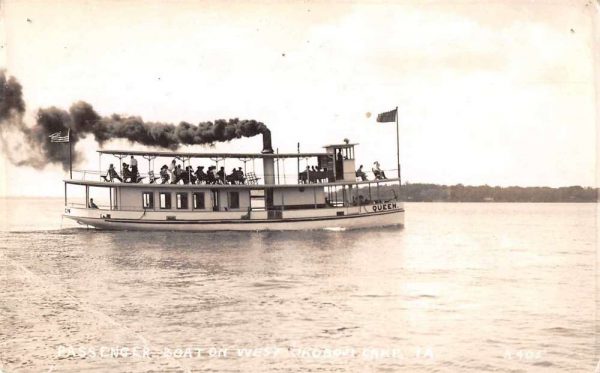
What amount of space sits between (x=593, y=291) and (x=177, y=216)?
21869 millimetres

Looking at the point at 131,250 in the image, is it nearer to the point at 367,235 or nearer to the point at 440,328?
the point at 367,235

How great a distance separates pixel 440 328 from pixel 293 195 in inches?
958

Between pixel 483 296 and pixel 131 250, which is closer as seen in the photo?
pixel 483 296

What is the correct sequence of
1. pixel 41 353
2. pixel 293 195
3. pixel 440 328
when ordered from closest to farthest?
pixel 41 353, pixel 440 328, pixel 293 195

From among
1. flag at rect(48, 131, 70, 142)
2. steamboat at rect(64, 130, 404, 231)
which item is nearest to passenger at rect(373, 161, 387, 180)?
steamboat at rect(64, 130, 404, 231)

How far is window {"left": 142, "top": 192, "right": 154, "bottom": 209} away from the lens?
35.6 m

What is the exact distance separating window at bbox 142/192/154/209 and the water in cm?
525

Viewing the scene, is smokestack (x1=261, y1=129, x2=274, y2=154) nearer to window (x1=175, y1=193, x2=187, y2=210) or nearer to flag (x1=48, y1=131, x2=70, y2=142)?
window (x1=175, y1=193, x2=187, y2=210)

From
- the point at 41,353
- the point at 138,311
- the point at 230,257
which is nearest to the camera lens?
the point at 41,353

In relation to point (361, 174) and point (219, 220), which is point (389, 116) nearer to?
point (361, 174)

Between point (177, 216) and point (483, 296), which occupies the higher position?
point (177, 216)

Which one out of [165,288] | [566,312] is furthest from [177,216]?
[566,312]

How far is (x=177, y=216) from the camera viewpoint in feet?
117

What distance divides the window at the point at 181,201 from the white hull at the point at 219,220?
2.06 ft
